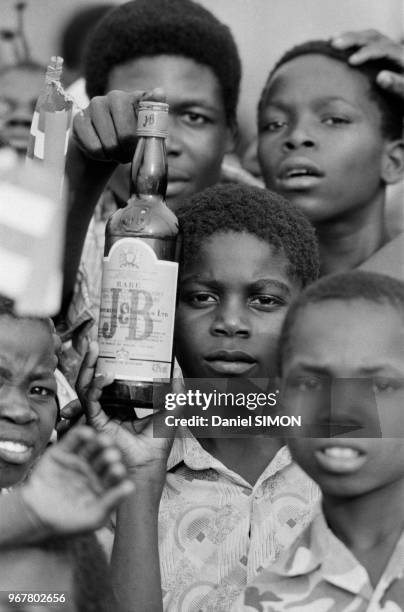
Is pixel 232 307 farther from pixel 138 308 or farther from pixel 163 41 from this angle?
pixel 163 41

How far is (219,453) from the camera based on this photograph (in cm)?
269

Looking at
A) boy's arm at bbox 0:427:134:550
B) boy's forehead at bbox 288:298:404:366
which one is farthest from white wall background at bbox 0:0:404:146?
boy's arm at bbox 0:427:134:550

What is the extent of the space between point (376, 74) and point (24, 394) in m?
1.67

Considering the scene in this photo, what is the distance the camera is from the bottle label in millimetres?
2352

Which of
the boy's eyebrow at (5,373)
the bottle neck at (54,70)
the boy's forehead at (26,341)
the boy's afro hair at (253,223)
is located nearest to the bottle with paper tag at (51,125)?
the bottle neck at (54,70)

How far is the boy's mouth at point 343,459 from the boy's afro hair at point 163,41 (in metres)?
1.85

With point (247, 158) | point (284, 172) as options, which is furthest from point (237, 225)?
point (247, 158)

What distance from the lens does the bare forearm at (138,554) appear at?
2371 mm

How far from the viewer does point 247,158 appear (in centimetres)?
441

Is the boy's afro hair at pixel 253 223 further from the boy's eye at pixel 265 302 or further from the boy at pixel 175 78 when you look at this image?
the boy at pixel 175 78

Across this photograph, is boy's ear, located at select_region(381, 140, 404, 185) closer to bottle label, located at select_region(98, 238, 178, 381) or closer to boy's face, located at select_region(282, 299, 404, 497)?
bottle label, located at select_region(98, 238, 178, 381)

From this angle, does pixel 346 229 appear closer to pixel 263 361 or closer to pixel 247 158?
pixel 247 158

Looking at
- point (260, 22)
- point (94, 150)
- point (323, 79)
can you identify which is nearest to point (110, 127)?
point (94, 150)

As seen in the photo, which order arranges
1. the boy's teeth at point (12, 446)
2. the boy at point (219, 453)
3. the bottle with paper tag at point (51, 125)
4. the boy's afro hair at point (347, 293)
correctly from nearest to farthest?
the boy's afro hair at point (347, 293) < the boy's teeth at point (12, 446) < the boy at point (219, 453) < the bottle with paper tag at point (51, 125)
